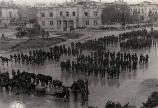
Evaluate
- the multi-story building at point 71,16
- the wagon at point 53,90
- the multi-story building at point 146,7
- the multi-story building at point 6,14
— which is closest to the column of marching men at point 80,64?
the wagon at point 53,90

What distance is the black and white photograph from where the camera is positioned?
10.1 m

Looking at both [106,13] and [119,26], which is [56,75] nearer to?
[106,13]

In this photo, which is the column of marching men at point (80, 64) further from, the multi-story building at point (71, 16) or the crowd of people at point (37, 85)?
the multi-story building at point (71, 16)

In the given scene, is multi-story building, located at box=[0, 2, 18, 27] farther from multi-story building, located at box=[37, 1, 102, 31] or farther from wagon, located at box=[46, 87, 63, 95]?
wagon, located at box=[46, 87, 63, 95]

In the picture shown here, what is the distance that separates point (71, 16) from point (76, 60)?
12.0 m

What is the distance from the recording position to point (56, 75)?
13.6 meters

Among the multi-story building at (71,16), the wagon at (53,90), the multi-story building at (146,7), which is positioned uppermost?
the multi-story building at (146,7)

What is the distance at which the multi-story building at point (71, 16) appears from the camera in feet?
84.7

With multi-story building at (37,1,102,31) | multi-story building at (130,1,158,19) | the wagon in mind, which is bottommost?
the wagon

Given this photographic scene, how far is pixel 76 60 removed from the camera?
54.1 ft

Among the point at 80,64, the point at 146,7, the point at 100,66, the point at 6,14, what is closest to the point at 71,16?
the point at 6,14

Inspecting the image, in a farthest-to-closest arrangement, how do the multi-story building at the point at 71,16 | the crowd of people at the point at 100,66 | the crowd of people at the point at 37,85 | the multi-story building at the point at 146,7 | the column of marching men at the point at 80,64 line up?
the multi-story building at the point at 71,16 → the multi-story building at the point at 146,7 → the crowd of people at the point at 100,66 → the column of marching men at the point at 80,64 → the crowd of people at the point at 37,85

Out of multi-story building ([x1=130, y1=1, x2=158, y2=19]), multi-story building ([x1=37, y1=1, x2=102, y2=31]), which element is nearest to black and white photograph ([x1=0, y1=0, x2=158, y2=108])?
multi-story building ([x1=37, y1=1, x2=102, y2=31])

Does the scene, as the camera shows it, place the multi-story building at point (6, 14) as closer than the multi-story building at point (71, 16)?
No
